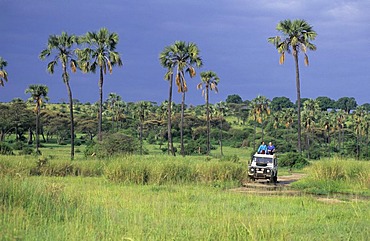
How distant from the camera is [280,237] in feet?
32.2

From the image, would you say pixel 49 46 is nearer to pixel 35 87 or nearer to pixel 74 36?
pixel 74 36

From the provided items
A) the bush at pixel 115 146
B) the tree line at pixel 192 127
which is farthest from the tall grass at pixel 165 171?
the tree line at pixel 192 127

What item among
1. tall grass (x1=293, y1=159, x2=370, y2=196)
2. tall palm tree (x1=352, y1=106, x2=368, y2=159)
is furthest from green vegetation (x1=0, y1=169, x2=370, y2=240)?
tall palm tree (x1=352, y1=106, x2=368, y2=159)

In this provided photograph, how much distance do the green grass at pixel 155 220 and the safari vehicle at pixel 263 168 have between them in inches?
412

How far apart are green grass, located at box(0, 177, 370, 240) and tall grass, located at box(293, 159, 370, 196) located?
8.21 m

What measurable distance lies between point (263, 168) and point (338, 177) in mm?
3990

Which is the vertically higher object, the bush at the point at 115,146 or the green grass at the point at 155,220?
the bush at the point at 115,146

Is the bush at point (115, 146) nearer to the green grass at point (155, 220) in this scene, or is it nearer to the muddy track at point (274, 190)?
the muddy track at point (274, 190)

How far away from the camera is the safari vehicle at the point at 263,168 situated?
27.3m

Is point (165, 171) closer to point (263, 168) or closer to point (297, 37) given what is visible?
point (263, 168)

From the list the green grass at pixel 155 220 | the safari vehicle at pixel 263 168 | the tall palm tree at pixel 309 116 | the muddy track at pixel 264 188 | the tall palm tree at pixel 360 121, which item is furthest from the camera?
the tall palm tree at pixel 360 121

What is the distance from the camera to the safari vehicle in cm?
2731

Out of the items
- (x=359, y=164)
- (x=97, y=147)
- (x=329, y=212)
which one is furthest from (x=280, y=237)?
(x=97, y=147)

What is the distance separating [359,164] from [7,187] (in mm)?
19646
